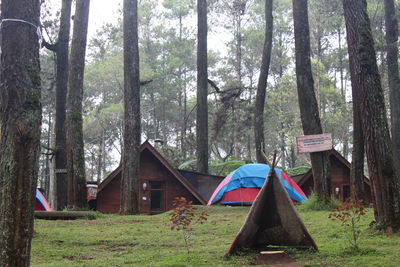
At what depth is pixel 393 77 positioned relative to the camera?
667 inches

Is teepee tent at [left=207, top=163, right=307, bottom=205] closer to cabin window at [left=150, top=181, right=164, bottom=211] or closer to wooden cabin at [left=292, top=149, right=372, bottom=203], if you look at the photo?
wooden cabin at [left=292, top=149, right=372, bottom=203]

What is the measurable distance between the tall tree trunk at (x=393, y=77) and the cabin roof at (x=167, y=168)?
24.6 ft

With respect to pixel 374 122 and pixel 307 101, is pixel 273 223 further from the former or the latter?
pixel 307 101

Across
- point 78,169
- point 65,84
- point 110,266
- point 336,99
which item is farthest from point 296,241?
point 336,99

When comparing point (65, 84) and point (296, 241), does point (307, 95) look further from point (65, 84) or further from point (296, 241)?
point (65, 84)

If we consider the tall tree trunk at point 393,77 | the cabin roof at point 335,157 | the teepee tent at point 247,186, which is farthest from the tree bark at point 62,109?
the tall tree trunk at point 393,77

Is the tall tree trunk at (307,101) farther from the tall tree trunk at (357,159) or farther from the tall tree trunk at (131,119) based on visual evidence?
the tall tree trunk at (131,119)

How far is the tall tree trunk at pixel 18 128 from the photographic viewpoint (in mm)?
4055

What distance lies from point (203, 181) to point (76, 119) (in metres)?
7.22

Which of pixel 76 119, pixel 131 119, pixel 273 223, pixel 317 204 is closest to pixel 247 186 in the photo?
pixel 317 204

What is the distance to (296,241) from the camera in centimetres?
631

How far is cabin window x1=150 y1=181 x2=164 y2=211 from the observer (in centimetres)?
1944

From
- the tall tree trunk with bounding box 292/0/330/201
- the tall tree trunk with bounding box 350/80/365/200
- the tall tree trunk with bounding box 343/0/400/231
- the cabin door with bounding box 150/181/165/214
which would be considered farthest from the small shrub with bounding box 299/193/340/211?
the cabin door with bounding box 150/181/165/214

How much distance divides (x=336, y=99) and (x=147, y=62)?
51.1 ft
